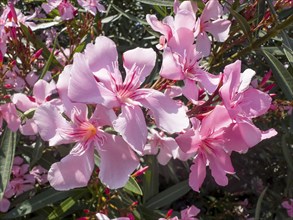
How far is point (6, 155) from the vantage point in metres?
1.43

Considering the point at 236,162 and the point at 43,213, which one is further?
the point at 236,162

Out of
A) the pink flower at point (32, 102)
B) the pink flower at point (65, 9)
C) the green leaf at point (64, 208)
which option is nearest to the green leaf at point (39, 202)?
the green leaf at point (64, 208)

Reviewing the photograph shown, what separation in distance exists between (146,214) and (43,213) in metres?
0.39

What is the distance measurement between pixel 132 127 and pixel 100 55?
157 millimetres

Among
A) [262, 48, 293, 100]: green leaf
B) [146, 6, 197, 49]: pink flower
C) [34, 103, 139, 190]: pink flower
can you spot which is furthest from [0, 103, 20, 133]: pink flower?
[262, 48, 293, 100]: green leaf

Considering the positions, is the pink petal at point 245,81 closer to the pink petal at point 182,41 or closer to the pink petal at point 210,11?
the pink petal at point 182,41

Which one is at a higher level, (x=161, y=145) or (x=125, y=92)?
(x=125, y=92)

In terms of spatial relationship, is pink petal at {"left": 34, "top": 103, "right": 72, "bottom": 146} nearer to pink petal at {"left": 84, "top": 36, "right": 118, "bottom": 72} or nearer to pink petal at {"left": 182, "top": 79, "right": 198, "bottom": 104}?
pink petal at {"left": 84, "top": 36, "right": 118, "bottom": 72}

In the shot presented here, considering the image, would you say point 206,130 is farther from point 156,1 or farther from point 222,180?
point 156,1

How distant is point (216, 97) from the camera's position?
3.64 ft

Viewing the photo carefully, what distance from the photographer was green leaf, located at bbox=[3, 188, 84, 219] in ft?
5.37

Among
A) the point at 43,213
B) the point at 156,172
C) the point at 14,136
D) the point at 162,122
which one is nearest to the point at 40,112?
the point at 162,122

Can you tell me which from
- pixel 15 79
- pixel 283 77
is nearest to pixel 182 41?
pixel 283 77

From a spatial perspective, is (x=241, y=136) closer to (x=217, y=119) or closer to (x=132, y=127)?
(x=217, y=119)
